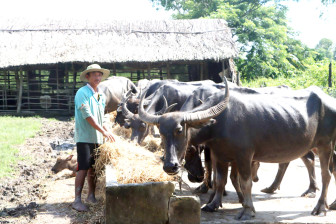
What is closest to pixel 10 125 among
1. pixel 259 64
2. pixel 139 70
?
pixel 139 70

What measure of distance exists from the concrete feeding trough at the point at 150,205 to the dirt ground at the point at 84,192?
368 mm

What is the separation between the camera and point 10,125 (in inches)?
584

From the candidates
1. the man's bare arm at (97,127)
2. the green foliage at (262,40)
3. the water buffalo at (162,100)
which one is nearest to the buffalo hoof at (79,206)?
the man's bare arm at (97,127)

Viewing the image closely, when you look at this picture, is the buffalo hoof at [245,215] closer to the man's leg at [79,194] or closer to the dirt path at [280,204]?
the dirt path at [280,204]

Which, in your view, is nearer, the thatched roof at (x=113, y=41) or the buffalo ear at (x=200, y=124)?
the buffalo ear at (x=200, y=124)

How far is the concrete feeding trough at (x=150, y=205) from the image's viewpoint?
4.47 m

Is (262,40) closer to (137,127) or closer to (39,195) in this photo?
(137,127)

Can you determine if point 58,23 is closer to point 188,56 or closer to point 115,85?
point 188,56

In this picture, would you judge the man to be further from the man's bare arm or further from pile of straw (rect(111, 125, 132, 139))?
pile of straw (rect(111, 125, 132, 139))

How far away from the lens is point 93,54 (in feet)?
63.3

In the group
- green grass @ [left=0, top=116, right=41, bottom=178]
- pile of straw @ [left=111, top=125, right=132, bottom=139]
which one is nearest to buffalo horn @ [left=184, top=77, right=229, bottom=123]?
pile of straw @ [left=111, top=125, right=132, bottom=139]

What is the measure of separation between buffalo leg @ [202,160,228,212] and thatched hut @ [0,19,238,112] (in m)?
13.3

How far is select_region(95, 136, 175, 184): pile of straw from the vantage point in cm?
490

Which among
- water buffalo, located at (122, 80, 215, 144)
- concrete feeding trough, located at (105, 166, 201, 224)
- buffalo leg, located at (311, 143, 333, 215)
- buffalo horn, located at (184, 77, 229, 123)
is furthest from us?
water buffalo, located at (122, 80, 215, 144)
